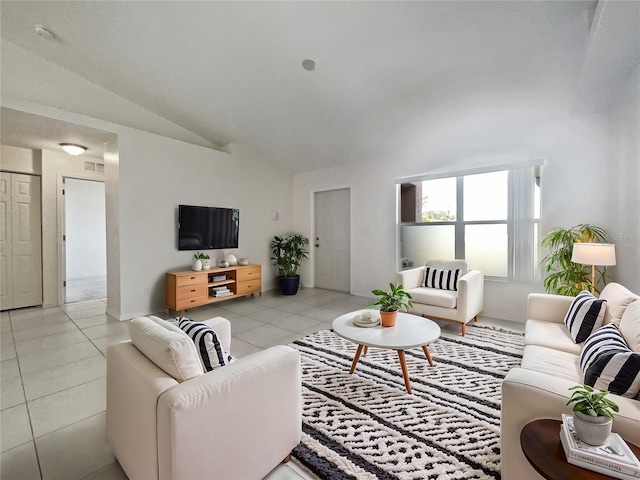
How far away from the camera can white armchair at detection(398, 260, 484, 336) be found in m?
3.23

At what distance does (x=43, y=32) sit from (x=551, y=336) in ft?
18.1

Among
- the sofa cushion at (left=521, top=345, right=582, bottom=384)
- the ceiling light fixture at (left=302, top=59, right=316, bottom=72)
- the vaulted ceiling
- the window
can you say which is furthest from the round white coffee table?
the ceiling light fixture at (left=302, top=59, right=316, bottom=72)

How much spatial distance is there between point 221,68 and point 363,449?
12.8 ft

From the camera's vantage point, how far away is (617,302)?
195cm

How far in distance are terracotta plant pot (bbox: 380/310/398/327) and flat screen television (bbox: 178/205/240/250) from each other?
11.1 ft

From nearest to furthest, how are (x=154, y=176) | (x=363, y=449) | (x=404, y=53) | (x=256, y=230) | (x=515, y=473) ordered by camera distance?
(x=515, y=473) < (x=363, y=449) < (x=404, y=53) < (x=154, y=176) < (x=256, y=230)

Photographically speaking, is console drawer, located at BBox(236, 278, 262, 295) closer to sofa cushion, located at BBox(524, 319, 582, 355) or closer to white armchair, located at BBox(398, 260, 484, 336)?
white armchair, located at BBox(398, 260, 484, 336)

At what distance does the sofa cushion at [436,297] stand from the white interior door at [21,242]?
5.59 meters

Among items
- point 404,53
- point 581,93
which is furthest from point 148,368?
point 581,93

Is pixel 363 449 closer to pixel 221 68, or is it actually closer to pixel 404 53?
pixel 404 53

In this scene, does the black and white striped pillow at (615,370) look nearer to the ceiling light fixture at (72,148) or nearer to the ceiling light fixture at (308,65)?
the ceiling light fixture at (308,65)

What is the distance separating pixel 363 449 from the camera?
1582 mm

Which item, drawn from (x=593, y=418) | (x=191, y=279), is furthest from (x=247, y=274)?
(x=593, y=418)

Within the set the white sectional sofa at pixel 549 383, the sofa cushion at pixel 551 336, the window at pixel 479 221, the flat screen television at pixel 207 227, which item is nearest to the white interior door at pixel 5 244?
the flat screen television at pixel 207 227
